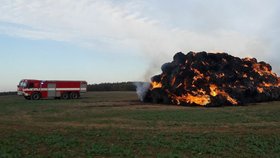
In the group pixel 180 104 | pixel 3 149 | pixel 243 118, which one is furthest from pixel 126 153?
pixel 180 104

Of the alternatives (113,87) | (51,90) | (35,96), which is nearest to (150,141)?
(35,96)

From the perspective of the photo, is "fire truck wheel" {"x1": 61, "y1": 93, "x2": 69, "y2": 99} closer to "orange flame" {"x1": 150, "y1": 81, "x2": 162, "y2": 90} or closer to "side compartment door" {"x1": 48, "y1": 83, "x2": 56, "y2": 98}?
"side compartment door" {"x1": 48, "y1": 83, "x2": 56, "y2": 98}

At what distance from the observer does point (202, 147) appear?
14.7m

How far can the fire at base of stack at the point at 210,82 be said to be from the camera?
1527 inches

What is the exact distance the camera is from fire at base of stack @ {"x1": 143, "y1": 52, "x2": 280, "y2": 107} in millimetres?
38781

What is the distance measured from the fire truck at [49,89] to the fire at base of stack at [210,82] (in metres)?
10.5

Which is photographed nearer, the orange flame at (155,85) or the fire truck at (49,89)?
the orange flame at (155,85)

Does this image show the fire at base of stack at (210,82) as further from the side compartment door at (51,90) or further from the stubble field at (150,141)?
the stubble field at (150,141)

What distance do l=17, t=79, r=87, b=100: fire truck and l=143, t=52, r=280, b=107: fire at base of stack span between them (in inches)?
414

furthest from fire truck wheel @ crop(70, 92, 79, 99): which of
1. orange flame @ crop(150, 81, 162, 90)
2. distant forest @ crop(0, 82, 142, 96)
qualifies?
distant forest @ crop(0, 82, 142, 96)

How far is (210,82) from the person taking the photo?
39.8 metres

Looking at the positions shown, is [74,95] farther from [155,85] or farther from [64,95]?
[155,85]

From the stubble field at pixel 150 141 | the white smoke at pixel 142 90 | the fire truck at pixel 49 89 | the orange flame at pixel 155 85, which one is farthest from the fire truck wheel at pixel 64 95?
the stubble field at pixel 150 141

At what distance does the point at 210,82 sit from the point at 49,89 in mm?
19701
